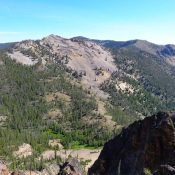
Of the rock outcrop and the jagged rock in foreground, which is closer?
the jagged rock in foreground

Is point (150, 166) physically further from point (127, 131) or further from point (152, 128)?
point (127, 131)

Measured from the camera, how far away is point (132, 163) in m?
66.2

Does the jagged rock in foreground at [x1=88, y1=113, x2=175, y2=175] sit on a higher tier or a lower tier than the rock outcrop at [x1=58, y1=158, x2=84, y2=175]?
higher

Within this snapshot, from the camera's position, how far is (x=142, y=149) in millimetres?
66188

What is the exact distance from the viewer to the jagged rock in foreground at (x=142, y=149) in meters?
61.9

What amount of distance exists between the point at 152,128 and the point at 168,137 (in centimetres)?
441

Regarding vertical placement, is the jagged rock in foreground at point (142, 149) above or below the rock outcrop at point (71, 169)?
above

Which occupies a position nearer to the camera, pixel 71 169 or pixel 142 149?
pixel 142 149

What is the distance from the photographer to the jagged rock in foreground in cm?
6188

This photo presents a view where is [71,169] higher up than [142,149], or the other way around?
[142,149]

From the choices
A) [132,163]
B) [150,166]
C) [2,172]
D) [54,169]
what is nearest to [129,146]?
[132,163]

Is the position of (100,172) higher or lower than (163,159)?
lower

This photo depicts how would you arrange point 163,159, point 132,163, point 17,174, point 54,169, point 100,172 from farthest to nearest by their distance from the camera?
point 54,169 → point 17,174 → point 100,172 → point 132,163 → point 163,159

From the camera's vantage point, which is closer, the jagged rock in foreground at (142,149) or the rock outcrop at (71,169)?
the jagged rock in foreground at (142,149)
